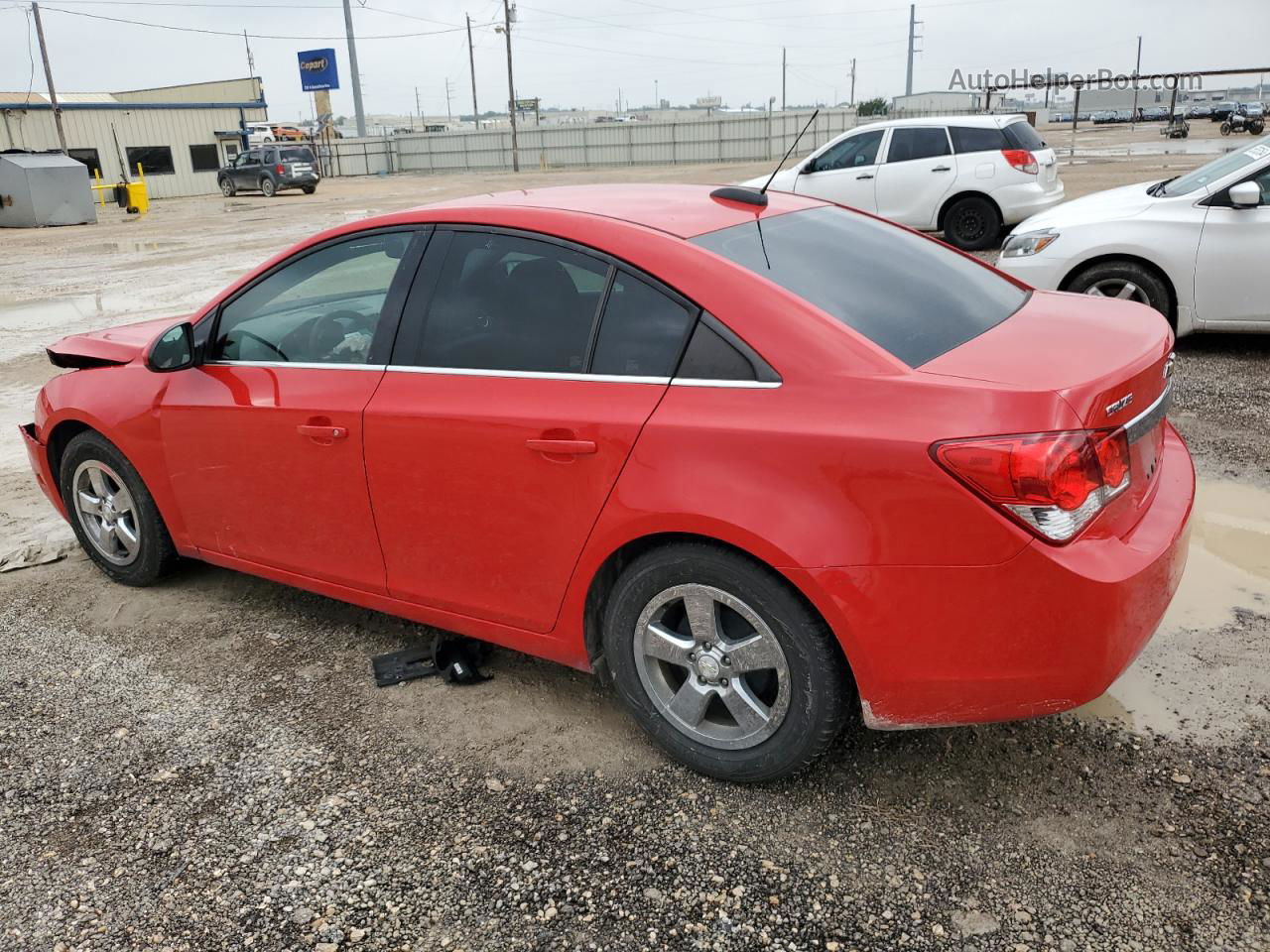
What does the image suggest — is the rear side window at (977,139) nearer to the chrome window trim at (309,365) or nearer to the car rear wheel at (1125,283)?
the car rear wheel at (1125,283)

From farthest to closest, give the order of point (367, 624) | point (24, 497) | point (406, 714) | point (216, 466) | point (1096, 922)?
point (24, 497), point (367, 624), point (216, 466), point (406, 714), point (1096, 922)

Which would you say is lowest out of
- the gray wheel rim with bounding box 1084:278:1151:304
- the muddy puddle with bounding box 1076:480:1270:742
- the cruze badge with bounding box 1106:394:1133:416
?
the muddy puddle with bounding box 1076:480:1270:742

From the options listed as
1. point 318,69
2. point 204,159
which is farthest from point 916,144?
point 318,69

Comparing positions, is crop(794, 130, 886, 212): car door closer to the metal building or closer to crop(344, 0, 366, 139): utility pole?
the metal building

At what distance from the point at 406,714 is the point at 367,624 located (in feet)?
2.55

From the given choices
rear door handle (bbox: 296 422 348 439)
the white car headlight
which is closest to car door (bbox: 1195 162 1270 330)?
the white car headlight

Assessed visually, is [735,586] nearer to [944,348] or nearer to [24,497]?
[944,348]

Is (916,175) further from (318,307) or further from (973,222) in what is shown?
(318,307)

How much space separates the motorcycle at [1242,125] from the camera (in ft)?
125

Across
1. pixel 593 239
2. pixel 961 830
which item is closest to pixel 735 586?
pixel 961 830

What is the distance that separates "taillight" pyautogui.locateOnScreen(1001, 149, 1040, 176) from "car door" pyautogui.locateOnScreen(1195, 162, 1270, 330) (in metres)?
6.01

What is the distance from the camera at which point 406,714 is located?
337 centimetres

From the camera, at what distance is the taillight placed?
12578 mm

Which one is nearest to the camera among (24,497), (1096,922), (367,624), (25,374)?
(1096,922)
